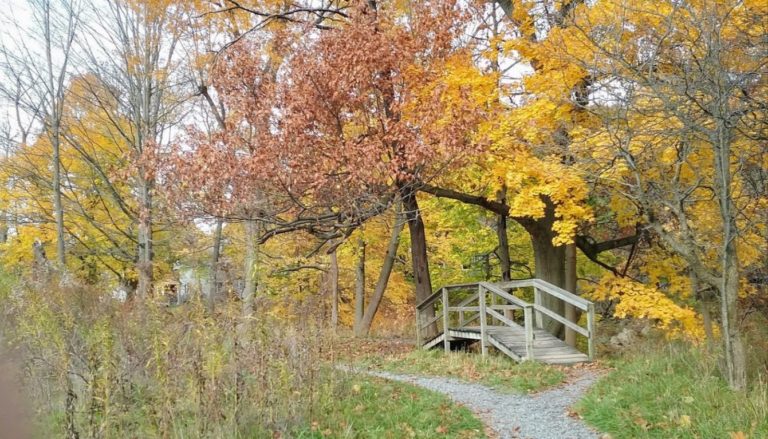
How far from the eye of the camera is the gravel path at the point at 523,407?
5502mm

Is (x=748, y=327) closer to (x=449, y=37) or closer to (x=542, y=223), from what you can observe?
(x=542, y=223)

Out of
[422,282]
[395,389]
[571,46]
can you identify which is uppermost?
[571,46]

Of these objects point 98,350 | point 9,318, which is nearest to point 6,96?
point 9,318

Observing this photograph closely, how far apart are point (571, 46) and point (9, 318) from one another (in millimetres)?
→ 7993

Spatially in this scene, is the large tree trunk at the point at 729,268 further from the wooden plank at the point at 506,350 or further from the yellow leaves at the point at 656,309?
the wooden plank at the point at 506,350

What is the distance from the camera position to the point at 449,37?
34.1ft

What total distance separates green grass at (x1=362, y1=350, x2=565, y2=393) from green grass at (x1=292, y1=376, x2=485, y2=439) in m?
1.52

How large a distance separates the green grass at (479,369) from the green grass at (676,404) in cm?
105

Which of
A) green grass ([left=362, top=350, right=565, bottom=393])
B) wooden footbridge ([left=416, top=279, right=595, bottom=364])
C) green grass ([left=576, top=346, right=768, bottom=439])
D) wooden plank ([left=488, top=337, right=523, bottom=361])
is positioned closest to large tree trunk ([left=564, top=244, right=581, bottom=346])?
wooden footbridge ([left=416, top=279, right=595, bottom=364])

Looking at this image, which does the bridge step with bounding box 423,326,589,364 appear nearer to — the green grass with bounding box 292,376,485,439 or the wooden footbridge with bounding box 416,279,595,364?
the wooden footbridge with bounding box 416,279,595,364

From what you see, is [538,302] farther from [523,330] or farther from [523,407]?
[523,407]

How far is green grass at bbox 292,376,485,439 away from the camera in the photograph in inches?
199

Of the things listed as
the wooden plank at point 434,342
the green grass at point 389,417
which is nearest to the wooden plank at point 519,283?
the wooden plank at point 434,342

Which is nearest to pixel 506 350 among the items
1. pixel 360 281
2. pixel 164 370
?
pixel 164 370
